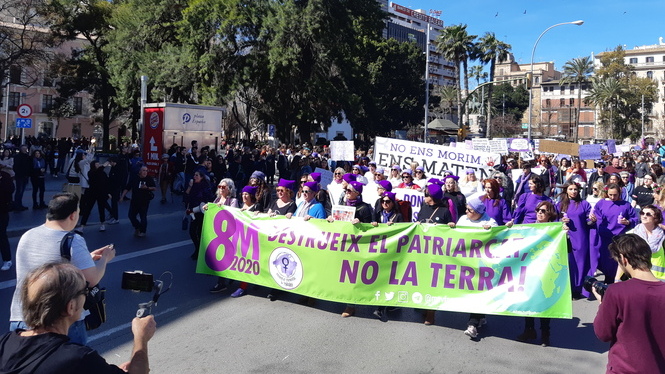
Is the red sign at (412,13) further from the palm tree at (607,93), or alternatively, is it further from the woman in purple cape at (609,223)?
the woman in purple cape at (609,223)

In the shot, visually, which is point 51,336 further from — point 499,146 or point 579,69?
point 579,69

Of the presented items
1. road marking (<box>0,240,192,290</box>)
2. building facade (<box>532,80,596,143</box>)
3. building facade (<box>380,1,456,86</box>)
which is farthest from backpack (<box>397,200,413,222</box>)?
building facade (<box>380,1,456,86</box>)

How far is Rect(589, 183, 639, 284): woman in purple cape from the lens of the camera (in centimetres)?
795

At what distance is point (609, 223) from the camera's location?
8031 millimetres

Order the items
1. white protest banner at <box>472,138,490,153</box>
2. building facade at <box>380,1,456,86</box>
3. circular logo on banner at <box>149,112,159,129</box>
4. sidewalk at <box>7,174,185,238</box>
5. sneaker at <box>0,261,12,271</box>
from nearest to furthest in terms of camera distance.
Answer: sneaker at <box>0,261,12,271</box> < sidewalk at <box>7,174,185,238</box> < white protest banner at <box>472,138,490,153</box> < circular logo on banner at <box>149,112,159,129</box> < building facade at <box>380,1,456,86</box>

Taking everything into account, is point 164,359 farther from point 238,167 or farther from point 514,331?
point 238,167

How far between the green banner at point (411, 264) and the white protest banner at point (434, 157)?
7.28 meters

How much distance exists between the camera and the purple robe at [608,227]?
26.1ft

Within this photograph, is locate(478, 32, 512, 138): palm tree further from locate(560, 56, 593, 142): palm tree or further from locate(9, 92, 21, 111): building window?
locate(9, 92, 21, 111): building window

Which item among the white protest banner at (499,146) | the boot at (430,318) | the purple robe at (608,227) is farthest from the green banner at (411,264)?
the white protest banner at (499,146)

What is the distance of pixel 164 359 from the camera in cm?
535

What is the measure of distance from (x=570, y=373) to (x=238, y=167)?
632 inches

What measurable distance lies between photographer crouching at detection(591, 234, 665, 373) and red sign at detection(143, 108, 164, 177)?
20.0 meters

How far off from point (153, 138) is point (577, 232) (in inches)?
707
